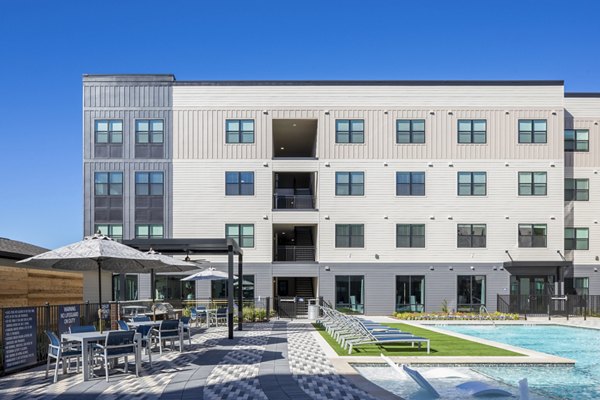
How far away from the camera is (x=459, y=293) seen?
106ft

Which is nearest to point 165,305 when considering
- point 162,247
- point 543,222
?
point 162,247

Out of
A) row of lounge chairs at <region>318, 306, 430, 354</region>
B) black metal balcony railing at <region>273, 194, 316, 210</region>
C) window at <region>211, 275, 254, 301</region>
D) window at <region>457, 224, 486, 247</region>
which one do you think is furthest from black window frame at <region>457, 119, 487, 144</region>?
row of lounge chairs at <region>318, 306, 430, 354</region>

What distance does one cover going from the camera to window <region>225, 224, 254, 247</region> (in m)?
32.1

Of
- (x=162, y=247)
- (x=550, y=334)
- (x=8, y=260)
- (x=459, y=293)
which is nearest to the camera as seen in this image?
(x=8, y=260)

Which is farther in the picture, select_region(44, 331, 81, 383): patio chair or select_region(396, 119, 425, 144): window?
select_region(396, 119, 425, 144): window

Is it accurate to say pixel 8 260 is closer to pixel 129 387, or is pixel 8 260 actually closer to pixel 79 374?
pixel 79 374

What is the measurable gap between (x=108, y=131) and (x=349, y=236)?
14.5 metres

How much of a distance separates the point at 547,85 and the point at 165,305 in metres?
23.8

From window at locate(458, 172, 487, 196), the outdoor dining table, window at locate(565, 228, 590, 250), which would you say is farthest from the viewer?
window at locate(565, 228, 590, 250)

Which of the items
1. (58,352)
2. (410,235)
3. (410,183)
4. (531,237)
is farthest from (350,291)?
(58,352)

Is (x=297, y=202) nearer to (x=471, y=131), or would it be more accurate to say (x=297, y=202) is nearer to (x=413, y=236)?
(x=413, y=236)

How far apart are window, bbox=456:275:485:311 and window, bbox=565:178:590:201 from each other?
7215mm

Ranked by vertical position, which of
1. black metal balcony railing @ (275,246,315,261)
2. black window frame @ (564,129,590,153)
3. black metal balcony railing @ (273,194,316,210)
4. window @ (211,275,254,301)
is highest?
black window frame @ (564,129,590,153)

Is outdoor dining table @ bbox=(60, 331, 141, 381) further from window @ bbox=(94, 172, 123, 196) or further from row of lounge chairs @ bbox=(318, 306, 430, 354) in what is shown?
window @ bbox=(94, 172, 123, 196)
